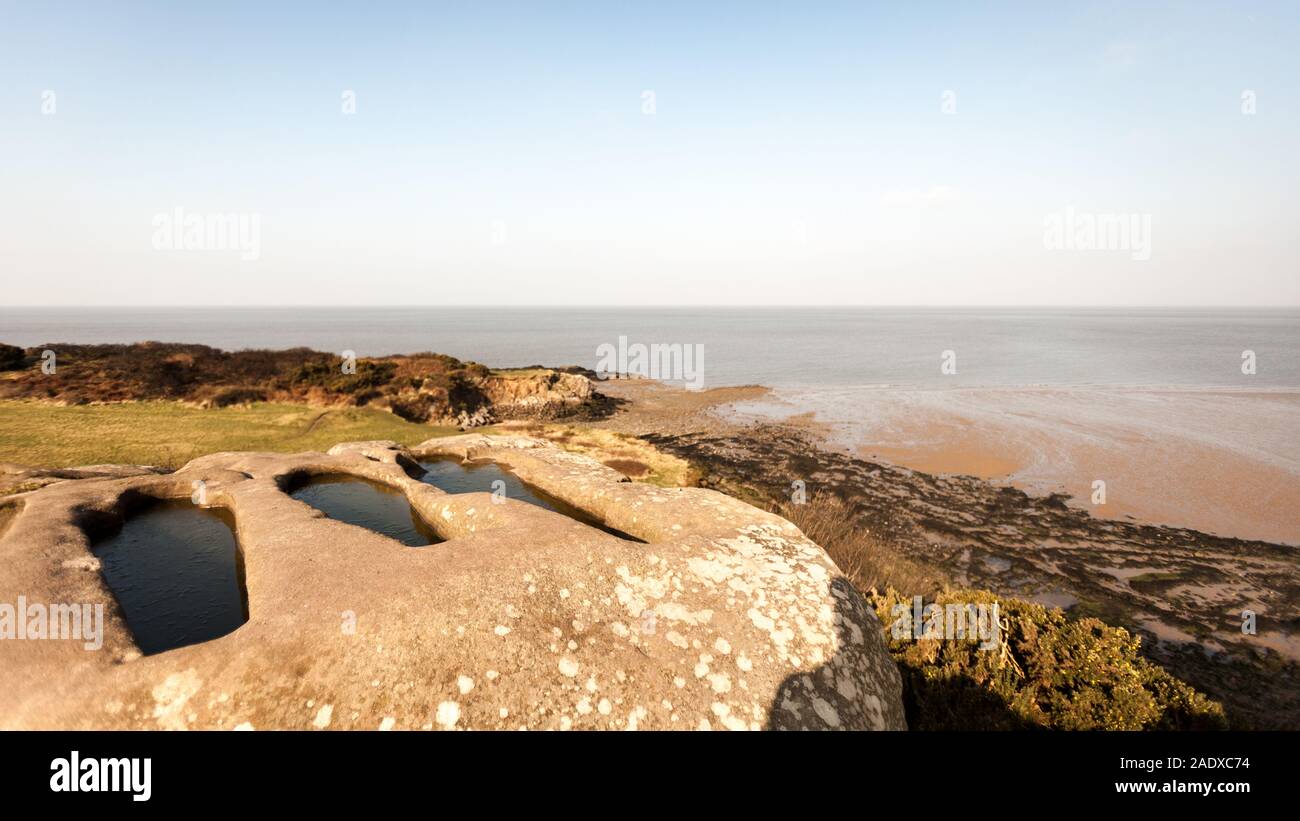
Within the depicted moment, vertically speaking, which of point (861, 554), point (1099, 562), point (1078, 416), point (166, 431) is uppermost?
point (166, 431)

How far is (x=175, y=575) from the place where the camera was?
10.0 meters

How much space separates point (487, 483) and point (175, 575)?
320 inches

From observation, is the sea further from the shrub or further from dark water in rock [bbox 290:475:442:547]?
dark water in rock [bbox 290:475:442:547]

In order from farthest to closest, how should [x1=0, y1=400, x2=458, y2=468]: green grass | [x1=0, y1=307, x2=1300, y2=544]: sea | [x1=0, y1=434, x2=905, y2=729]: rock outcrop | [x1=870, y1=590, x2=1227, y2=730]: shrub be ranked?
[x1=0, y1=307, x2=1300, y2=544]: sea < [x1=0, y1=400, x2=458, y2=468]: green grass < [x1=870, y1=590, x2=1227, y2=730]: shrub < [x1=0, y1=434, x2=905, y2=729]: rock outcrop

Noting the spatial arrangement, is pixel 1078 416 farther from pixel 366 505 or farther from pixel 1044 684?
pixel 366 505

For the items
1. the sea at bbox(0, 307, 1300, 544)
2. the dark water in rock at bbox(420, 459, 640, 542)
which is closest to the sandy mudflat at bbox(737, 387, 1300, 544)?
the sea at bbox(0, 307, 1300, 544)

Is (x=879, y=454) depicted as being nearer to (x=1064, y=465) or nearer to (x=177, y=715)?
(x=1064, y=465)

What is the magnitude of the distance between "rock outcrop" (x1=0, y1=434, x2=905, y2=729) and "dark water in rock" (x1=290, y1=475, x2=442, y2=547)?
1.72 m

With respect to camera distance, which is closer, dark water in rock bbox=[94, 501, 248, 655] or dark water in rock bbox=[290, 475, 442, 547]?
dark water in rock bbox=[94, 501, 248, 655]

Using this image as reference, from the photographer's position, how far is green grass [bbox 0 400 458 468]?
777 inches

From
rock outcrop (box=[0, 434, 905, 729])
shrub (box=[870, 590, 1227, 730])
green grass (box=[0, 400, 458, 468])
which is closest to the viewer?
rock outcrop (box=[0, 434, 905, 729])

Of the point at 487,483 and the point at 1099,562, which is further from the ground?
the point at 487,483

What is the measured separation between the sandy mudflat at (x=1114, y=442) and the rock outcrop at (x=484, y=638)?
23.5m

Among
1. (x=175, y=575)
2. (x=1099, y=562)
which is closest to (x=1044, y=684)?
(x=1099, y=562)
